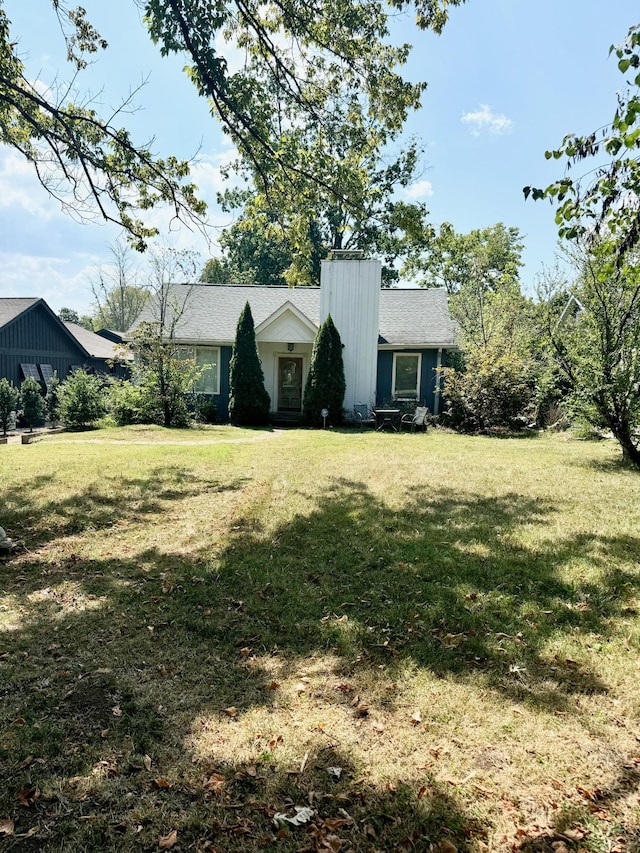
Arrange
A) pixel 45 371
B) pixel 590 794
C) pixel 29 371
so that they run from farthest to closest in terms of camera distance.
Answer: pixel 45 371, pixel 29 371, pixel 590 794

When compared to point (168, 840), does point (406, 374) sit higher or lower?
higher

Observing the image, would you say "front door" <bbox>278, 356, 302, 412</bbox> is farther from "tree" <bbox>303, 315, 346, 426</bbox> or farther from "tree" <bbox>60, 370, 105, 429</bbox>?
"tree" <bbox>60, 370, 105, 429</bbox>

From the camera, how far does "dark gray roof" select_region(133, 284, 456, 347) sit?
1702 cm

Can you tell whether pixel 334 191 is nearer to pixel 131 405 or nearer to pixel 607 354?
pixel 607 354

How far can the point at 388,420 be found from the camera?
16.1 metres

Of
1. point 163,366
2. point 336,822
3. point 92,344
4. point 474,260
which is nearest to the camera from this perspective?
point 336,822

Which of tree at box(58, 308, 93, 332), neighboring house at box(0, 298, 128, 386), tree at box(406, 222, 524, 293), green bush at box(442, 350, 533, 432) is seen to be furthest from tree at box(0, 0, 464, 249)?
tree at box(58, 308, 93, 332)

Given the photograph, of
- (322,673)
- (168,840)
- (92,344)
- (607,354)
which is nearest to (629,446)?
(607,354)

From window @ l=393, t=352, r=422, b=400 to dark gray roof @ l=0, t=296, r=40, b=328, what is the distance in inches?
643

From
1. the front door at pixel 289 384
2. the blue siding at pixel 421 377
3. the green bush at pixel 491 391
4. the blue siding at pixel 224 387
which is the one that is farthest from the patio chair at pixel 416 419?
the blue siding at pixel 224 387

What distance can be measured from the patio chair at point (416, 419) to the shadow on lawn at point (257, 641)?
9.65 metres

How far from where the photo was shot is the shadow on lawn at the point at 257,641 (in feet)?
6.62

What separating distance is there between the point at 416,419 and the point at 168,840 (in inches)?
565

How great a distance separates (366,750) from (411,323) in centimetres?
1647
